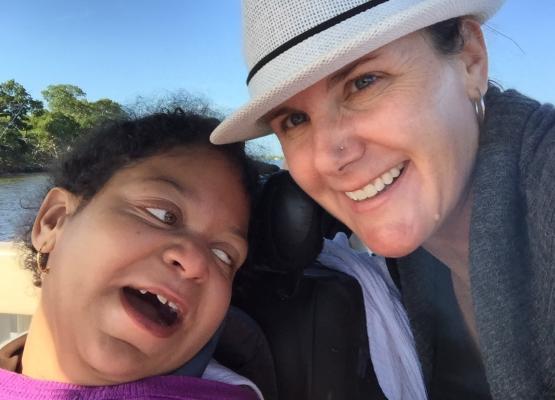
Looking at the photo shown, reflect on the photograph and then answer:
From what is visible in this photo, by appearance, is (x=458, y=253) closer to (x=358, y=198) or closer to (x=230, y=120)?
(x=358, y=198)

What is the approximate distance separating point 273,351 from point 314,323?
15cm

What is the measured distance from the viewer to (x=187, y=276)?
125cm

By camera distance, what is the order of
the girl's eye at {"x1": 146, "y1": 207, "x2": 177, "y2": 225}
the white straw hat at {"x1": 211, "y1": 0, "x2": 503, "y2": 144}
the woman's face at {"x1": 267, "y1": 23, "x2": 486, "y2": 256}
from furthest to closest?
the girl's eye at {"x1": 146, "y1": 207, "x2": 177, "y2": 225} < the woman's face at {"x1": 267, "y1": 23, "x2": 486, "y2": 256} < the white straw hat at {"x1": 211, "y1": 0, "x2": 503, "y2": 144}

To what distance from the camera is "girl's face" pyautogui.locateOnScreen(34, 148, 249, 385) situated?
120 centimetres

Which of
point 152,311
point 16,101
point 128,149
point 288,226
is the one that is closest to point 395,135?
point 288,226

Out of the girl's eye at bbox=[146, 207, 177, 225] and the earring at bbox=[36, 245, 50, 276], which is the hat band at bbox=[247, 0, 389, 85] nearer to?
the girl's eye at bbox=[146, 207, 177, 225]

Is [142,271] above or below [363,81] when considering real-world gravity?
below

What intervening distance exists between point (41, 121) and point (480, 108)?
1970 centimetres

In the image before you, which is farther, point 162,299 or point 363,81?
point 162,299

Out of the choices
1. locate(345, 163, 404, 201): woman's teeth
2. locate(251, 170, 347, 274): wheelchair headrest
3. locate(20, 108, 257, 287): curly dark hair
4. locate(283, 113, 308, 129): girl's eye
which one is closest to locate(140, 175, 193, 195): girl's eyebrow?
locate(20, 108, 257, 287): curly dark hair

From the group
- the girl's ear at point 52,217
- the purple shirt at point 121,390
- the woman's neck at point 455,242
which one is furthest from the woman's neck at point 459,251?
the girl's ear at point 52,217

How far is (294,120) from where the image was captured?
1.27 metres

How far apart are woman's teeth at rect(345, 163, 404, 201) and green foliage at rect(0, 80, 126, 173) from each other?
98 centimetres

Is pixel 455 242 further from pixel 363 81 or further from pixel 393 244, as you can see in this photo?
pixel 363 81
